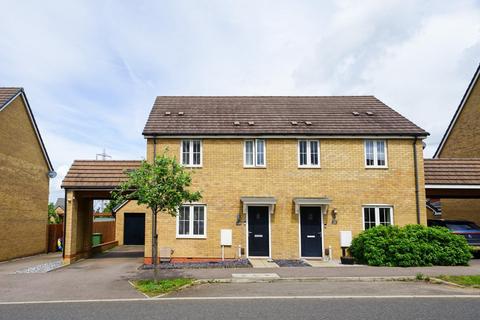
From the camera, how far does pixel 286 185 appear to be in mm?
17328

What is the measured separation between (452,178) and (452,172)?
45 centimetres

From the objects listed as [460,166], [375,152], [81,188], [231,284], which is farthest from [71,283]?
[460,166]

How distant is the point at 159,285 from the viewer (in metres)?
11.2

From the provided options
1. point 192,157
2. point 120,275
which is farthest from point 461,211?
point 120,275

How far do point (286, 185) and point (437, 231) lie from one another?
5.99 metres

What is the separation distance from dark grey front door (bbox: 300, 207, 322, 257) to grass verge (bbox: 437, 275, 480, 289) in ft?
18.3

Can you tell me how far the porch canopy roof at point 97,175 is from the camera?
1719 cm

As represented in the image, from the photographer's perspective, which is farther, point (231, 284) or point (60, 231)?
point (60, 231)

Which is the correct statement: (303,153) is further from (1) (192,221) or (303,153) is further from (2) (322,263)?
(1) (192,221)

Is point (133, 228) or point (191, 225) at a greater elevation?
point (191, 225)

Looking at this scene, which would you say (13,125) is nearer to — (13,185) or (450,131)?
(13,185)

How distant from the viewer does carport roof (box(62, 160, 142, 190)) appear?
56.4 feet

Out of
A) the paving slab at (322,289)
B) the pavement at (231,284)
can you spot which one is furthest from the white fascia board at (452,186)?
the paving slab at (322,289)

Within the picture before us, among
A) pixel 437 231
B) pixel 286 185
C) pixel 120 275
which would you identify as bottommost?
pixel 120 275
